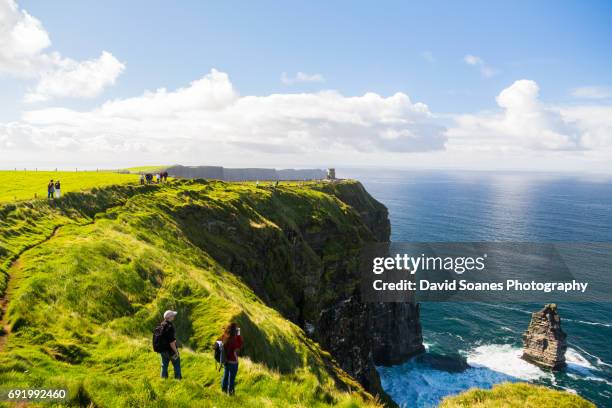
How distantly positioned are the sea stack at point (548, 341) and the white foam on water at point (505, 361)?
77.4 inches

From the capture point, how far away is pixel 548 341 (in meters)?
67.6

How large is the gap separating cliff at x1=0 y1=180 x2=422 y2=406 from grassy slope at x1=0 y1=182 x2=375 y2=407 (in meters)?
0.08

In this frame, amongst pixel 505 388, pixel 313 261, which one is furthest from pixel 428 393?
pixel 505 388

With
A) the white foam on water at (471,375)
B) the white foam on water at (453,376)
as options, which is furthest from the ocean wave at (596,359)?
the white foam on water at (453,376)

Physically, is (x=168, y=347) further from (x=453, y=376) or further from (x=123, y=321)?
(x=453, y=376)

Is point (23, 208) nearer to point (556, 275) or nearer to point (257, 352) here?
point (257, 352)

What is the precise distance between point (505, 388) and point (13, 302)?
82.4 ft

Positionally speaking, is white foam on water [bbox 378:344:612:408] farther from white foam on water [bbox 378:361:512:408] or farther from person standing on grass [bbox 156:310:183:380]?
person standing on grass [bbox 156:310:183:380]

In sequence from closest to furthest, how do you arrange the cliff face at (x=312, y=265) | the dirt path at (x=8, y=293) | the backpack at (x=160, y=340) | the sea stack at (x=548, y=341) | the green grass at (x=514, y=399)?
the backpack at (x=160, y=340) < the dirt path at (x=8, y=293) < the green grass at (x=514, y=399) < the cliff face at (x=312, y=265) < the sea stack at (x=548, y=341)

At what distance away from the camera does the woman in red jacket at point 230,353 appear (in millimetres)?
13586

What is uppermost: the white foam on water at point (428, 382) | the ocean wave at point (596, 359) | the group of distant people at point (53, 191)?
the group of distant people at point (53, 191)

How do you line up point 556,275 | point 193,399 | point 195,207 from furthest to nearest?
1. point 556,275
2. point 195,207
3. point 193,399

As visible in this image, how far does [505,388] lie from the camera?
824 inches

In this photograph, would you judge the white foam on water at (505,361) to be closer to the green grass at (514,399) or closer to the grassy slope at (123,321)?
the grassy slope at (123,321)
